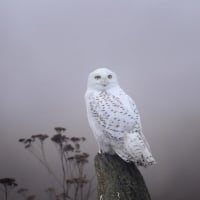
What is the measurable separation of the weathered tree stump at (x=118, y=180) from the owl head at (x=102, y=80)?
22cm

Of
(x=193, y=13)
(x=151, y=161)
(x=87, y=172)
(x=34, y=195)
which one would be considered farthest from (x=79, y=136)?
(x=193, y=13)

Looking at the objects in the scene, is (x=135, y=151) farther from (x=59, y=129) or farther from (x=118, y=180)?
(x=59, y=129)

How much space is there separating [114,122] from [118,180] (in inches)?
6.8

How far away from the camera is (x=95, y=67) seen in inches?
63.2

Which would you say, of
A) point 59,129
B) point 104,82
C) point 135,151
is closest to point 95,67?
point 59,129

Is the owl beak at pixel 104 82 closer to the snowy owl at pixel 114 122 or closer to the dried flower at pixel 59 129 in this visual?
the snowy owl at pixel 114 122

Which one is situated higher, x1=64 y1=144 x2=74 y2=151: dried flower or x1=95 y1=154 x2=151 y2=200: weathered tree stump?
x1=64 y1=144 x2=74 y2=151: dried flower

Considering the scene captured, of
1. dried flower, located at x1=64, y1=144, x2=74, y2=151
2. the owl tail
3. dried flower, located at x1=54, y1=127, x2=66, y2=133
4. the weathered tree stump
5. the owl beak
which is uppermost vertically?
the owl beak

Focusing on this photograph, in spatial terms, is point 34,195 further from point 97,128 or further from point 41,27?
point 41,27

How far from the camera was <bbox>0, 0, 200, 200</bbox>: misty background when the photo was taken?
160 cm

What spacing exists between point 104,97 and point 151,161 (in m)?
0.24

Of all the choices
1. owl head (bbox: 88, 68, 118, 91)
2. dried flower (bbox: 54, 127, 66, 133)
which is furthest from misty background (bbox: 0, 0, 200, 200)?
owl head (bbox: 88, 68, 118, 91)

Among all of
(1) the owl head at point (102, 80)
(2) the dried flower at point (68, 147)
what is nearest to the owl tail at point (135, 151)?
(1) the owl head at point (102, 80)

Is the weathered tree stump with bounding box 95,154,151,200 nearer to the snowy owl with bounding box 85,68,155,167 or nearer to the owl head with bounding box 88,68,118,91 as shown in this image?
the snowy owl with bounding box 85,68,155,167
